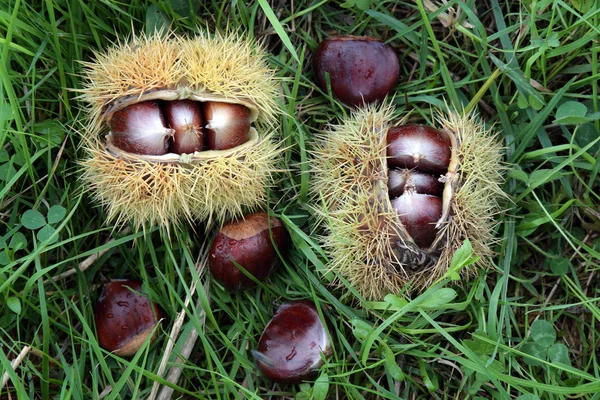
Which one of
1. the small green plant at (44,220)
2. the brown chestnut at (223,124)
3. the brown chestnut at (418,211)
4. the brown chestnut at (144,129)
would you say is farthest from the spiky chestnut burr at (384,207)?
the small green plant at (44,220)

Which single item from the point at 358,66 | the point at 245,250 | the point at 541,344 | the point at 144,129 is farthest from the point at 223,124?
the point at 541,344

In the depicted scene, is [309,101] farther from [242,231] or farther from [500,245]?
[500,245]

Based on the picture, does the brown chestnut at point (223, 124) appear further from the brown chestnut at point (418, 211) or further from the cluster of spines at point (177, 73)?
the brown chestnut at point (418, 211)

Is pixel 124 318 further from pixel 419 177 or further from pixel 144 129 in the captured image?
pixel 419 177

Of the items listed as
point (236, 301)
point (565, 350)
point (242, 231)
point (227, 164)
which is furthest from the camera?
point (236, 301)

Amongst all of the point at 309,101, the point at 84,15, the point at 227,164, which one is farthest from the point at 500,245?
the point at 84,15

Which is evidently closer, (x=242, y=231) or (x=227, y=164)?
(x=227, y=164)

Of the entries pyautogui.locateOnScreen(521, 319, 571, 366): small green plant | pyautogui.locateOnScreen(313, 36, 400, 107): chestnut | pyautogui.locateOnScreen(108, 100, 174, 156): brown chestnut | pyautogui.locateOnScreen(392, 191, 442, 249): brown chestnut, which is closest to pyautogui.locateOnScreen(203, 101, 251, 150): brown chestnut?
pyautogui.locateOnScreen(108, 100, 174, 156): brown chestnut

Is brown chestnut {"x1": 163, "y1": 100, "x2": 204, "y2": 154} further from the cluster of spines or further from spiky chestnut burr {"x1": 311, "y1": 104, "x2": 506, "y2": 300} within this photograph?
spiky chestnut burr {"x1": 311, "y1": 104, "x2": 506, "y2": 300}
